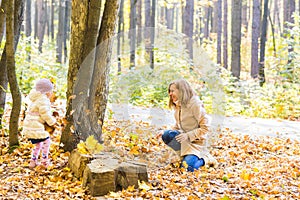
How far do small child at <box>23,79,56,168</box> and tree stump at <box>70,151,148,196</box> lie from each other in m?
0.60

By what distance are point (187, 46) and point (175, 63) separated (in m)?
4.15

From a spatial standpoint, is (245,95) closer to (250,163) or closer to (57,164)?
(250,163)

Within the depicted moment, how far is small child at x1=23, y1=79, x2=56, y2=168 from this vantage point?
14.0ft

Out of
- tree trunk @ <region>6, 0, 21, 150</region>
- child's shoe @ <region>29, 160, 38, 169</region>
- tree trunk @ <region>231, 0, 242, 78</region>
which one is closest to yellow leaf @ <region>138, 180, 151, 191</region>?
child's shoe @ <region>29, 160, 38, 169</region>

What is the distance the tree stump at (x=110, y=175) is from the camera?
359 cm

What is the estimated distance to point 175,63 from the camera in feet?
42.1

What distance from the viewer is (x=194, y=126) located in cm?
467

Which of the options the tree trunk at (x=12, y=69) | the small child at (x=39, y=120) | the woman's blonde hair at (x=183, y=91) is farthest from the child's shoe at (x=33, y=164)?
the woman's blonde hair at (x=183, y=91)

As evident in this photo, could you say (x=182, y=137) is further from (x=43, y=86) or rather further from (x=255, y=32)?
(x=255, y=32)

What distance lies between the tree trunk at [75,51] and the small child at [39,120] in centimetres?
35

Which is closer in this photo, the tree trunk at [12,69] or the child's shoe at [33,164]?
the child's shoe at [33,164]

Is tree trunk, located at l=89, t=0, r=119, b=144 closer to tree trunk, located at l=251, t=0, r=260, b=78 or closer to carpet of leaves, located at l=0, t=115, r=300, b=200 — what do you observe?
carpet of leaves, located at l=0, t=115, r=300, b=200

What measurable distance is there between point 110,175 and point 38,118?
126 cm

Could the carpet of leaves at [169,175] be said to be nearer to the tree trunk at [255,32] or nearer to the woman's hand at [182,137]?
the woman's hand at [182,137]
